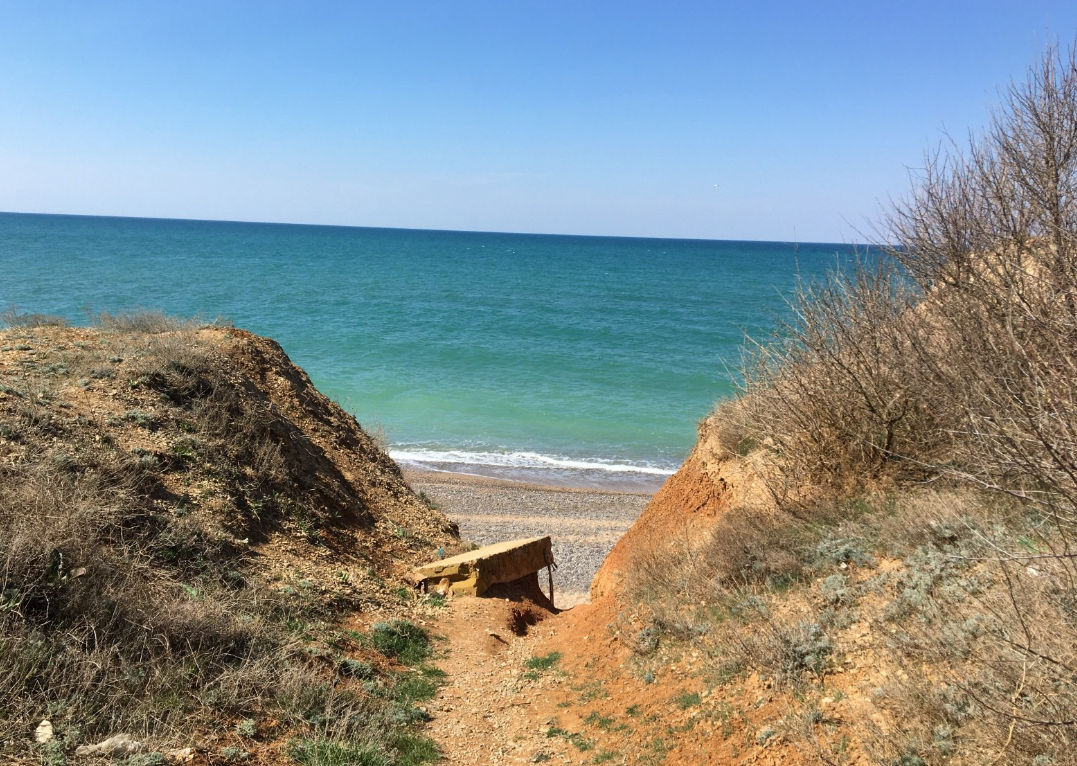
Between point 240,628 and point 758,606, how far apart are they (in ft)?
17.1

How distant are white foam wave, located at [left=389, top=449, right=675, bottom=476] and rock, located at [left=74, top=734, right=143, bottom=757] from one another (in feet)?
67.2

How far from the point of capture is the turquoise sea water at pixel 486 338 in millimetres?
28000

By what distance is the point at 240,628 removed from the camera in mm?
7004

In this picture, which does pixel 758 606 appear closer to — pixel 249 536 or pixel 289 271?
pixel 249 536

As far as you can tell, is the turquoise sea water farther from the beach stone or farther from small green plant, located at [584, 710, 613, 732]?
small green plant, located at [584, 710, 613, 732]

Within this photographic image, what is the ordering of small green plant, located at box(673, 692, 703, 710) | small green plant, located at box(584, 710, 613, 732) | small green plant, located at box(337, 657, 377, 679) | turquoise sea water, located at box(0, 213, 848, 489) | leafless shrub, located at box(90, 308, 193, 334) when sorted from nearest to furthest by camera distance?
small green plant, located at box(673, 692, 703, 710) < small green plant, located at box(584, 710, 613, 732) < small green plant, located at box(337, 657, 377, 679) < leafless shrub, located at box(90, 308, 193, 334) < turquoise sea water, located at box(0, 213, 848, 489)

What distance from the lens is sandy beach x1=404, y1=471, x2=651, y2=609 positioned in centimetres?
1722

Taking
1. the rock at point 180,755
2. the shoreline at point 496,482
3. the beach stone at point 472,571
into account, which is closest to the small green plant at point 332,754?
the rock at point 180,755

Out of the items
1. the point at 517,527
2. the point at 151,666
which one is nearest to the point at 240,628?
the point at 151,666

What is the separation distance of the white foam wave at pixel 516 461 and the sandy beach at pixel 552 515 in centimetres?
182

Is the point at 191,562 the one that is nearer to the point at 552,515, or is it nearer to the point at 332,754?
the point at 332,754

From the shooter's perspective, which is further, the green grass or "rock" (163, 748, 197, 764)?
the green grass

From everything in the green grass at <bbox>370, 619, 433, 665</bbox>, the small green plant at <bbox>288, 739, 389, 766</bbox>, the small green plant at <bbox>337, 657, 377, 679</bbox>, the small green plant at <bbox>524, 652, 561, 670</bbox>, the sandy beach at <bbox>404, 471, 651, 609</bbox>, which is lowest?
the sandy beach at <bbox>404, 471, 651, 609</bbox>

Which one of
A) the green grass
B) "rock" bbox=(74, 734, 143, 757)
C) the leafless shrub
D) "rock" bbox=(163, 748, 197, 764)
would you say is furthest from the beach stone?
the leafless shrub
